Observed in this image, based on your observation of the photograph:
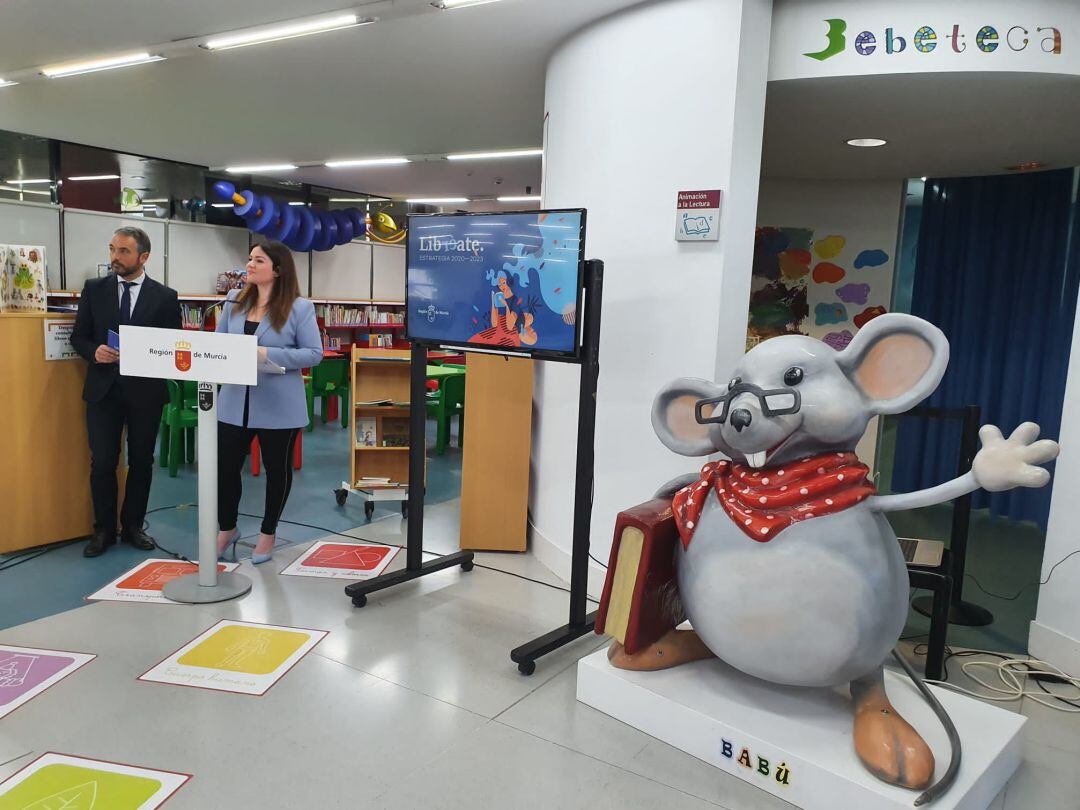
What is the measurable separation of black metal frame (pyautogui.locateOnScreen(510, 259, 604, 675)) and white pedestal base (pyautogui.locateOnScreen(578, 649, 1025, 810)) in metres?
0.28

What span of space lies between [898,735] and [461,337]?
1958 mm

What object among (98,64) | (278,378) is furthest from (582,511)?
(98,64)

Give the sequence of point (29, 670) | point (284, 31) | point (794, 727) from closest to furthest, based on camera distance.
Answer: point (794, 727)
point (29, 670)
point (284, 31)

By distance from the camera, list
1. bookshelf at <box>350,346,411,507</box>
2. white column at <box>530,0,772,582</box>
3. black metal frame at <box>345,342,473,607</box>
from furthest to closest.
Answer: bookshelf at <box>350,346,411,507</box>
black metal frame at <box>345,342,473,607</box>
white column at <box>530,0,772,582</box>

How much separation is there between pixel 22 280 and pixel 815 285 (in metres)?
4.73

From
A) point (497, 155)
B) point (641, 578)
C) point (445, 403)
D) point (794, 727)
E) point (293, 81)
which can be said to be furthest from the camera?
point (497, 155)

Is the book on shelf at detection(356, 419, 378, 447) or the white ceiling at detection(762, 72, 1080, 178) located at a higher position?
the white ceiling at detection(762, 72, 1080, 178)

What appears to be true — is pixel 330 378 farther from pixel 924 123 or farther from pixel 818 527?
pixel 818 527

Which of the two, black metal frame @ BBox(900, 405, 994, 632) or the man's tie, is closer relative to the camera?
black metal frame @ BBox(900, 405, 994, 632)

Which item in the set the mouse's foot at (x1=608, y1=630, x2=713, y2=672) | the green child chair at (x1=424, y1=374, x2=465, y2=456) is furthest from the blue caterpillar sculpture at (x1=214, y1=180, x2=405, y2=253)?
the mouse's foot at (x1=608, y1=630, x2=713, y2=672)

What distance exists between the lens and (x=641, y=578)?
90.3 inches

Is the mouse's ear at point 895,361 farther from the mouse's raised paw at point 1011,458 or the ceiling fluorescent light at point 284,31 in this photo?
the ceiling fluorescent light at point 284,31

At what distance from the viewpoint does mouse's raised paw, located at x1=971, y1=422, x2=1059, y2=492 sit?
5.87 ft

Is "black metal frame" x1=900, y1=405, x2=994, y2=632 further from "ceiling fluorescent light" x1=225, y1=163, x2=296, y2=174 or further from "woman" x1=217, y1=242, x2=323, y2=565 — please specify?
"ceiling fluorescent light" x1=225, y1=163, x2=296, y2=174
